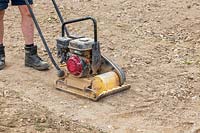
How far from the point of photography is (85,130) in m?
4.85

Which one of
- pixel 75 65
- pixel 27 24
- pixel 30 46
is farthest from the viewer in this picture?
pixel 30 46

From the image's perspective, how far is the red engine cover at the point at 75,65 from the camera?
17.9 ft

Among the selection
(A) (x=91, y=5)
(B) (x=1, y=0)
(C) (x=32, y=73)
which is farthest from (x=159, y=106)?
(A) (x=91, y=5)

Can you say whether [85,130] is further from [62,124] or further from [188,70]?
[188,70]

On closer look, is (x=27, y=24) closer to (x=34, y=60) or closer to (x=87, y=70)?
(x=34, y=60)

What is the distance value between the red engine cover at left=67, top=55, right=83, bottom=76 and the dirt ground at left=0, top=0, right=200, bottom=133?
1.02ft

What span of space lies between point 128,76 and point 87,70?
0.85m

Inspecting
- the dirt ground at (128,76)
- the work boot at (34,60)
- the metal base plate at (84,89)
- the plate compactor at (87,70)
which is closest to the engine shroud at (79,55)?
the plate compactor at (87,70)

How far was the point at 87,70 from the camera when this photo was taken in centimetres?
552

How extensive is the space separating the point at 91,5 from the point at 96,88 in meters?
4.09

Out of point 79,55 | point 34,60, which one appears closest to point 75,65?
point 79,55

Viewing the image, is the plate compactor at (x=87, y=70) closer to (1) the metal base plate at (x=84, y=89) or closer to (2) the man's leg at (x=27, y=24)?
(1) the metal base plate at (x=84, y=89)

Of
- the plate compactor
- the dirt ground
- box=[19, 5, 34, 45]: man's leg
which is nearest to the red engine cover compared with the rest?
the plate compactor

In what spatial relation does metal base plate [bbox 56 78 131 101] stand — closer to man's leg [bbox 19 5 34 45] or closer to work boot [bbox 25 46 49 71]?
work boot [bbox 25 46 49 71]
